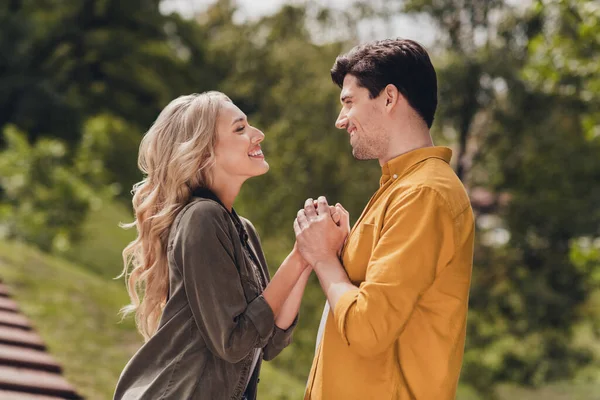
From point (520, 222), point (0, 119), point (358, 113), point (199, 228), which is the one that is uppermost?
point (0, 119)

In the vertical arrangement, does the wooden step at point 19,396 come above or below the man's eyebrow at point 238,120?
below

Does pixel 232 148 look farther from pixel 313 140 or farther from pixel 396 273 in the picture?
pixel 313 140

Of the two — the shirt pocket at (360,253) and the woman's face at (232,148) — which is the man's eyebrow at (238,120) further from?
the shirt pocket at (360,253)

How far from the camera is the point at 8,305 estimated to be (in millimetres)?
7039

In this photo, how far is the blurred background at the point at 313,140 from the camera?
11.9m

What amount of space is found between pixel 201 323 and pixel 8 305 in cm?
553

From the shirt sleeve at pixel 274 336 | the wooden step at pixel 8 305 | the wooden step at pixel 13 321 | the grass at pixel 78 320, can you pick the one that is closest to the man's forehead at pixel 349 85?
the shirt sleeve at pixel 274 336

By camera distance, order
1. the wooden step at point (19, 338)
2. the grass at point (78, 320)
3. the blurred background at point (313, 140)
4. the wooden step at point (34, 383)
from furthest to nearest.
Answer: the blurred background at point (313, 140) < the grass at point (78, 320) < the wooden step at point (19, 338) < the wooden step at point (34, 383)

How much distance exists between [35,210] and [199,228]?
860cm

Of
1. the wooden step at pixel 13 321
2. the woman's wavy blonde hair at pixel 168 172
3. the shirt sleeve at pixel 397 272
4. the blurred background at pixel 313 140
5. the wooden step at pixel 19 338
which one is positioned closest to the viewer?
the shirt sleeve at pixel 397 272

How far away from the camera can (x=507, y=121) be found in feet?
58.1

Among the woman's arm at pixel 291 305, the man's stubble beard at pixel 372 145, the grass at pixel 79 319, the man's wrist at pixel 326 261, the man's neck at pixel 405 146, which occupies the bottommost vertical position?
the grass at pixel 79 319

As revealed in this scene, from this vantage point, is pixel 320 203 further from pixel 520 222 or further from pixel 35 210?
pixel 520 222

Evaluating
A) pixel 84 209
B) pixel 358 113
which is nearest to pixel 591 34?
pixel 358 113
